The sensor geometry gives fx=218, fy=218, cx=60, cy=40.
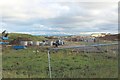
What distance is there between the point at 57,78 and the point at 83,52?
306 inches

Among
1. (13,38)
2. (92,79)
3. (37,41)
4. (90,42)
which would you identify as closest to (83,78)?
(92,79)

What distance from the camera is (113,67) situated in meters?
7.62

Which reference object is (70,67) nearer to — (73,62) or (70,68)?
(70,68)

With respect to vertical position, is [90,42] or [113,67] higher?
[90,42]

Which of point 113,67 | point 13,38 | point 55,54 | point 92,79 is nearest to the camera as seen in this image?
point 92,79

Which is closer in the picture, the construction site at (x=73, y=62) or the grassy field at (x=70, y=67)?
the grassy field at (x=70, y=67)

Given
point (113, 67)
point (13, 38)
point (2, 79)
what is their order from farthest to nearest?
point (13, 38) → point (113, 67) → point (2, 79)

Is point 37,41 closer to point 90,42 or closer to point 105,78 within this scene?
point 90,42

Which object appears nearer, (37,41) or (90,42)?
(90,42)

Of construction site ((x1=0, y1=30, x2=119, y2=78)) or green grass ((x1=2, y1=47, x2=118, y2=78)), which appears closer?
green grass ((x1=2, y1=47, x2=118, y2=78))

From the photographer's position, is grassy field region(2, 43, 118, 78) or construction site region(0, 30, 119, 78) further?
construction site region(0, 30, 119, 78)

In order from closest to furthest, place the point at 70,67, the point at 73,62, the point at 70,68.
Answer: the point at 70,68
the point at 70,67
the point at 73,62

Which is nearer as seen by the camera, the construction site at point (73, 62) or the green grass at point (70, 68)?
the green grass at point (70, 68)

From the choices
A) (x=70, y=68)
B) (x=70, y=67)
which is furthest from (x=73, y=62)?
(x=70, y=68)
